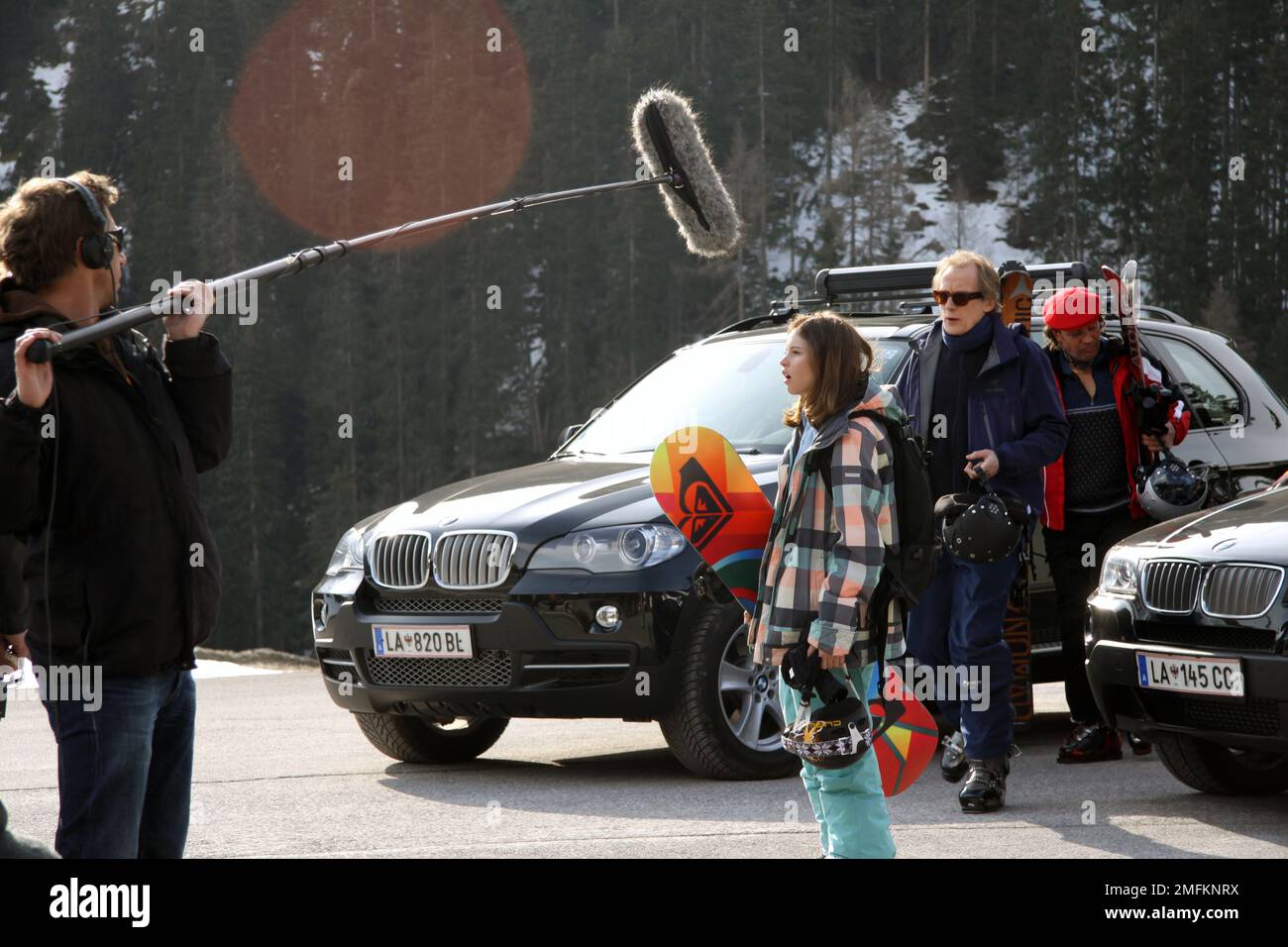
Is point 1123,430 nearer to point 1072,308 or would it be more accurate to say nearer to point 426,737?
point 1072,308

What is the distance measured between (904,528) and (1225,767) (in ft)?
9.28

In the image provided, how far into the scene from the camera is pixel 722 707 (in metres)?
7.00

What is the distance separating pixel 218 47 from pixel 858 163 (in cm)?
2942

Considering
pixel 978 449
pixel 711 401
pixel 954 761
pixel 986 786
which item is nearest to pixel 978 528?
pixel 978 449

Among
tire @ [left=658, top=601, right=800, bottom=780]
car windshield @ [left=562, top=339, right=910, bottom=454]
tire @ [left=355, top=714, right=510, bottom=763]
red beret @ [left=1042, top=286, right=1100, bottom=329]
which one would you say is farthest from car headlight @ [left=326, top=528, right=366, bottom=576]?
red beret @ [left=1042, top=286, right=1100, bottom=329]

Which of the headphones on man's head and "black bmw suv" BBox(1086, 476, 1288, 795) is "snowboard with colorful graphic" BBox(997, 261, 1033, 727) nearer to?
"black bmw suv" BBox(1086, 476, 1288, 795)

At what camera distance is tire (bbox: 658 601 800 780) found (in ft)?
22.8

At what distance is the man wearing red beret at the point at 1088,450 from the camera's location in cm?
765

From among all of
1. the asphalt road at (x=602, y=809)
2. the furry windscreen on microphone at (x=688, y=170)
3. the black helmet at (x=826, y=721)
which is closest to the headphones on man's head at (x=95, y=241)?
the black helmet at (x=826, y=721)

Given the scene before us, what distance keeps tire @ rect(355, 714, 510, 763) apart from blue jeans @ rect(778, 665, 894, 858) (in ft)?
11.6

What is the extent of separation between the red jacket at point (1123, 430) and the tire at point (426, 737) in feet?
8.87
